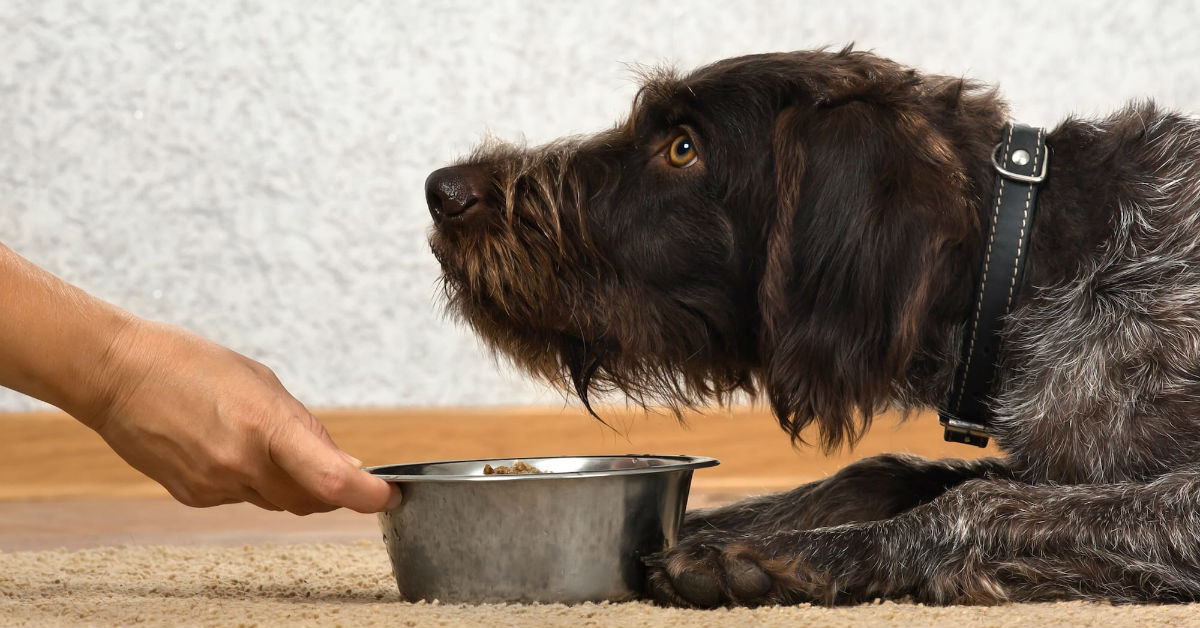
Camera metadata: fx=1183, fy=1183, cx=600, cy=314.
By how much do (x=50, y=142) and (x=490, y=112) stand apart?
1.34 metres

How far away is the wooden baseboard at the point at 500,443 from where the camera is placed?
355cm

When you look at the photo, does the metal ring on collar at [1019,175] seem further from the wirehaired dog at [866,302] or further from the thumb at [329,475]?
the thumb at [329,475]

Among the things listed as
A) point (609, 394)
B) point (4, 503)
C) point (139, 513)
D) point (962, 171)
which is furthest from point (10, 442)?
point (962, 171)

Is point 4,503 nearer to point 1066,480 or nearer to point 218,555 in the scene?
point 218,555

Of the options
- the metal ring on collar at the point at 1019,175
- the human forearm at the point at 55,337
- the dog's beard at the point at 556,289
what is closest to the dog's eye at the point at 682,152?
the dog's beard at the point at 556,289

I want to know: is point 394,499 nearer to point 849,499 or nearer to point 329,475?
point 329,475

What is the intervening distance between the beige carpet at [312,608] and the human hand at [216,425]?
0.52ft

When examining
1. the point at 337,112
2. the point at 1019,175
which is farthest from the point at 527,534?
the point at 337,112

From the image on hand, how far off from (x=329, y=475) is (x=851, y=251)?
81 cm

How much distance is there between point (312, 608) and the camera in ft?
5.10

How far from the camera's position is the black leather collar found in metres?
1.76

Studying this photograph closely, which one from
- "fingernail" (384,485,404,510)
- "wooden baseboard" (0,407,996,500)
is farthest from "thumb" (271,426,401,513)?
"wooden baseboard" (0,407,996,500)

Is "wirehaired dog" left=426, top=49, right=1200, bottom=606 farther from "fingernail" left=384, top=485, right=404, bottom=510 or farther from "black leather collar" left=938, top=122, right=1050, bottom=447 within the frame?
"fingernail" left=384, top=485, right=404, bottom=510

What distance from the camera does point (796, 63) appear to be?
1943mm
